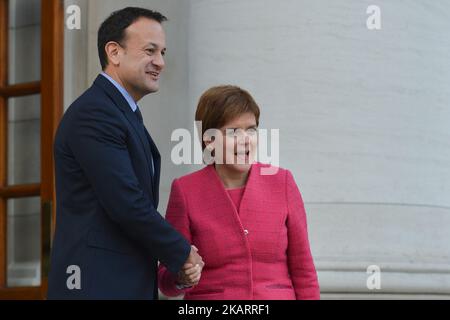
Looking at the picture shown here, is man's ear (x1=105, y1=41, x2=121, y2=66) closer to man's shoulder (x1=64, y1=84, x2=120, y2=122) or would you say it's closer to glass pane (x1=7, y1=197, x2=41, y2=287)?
man's shoulder (x1=64, y1=84, x2=120, y2=122)

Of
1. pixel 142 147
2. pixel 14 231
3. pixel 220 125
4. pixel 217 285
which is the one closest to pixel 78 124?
pixel 142 147

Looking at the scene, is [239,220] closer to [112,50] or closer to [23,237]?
[112,50]

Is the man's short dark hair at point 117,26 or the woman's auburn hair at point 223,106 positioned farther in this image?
the man's short dark hair at point 117,26

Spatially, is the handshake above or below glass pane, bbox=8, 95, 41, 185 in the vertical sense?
below

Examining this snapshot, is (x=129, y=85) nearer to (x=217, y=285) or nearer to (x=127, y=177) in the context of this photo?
(x=127, y=177)

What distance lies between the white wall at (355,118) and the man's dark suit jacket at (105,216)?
183 cm

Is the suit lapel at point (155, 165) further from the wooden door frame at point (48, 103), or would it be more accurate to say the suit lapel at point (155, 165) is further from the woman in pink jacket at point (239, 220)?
the wooden door frame at point (48, 103)

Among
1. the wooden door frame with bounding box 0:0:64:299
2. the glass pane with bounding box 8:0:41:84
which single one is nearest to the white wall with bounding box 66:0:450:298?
the wooden door frame with bounding box 0:0:64:299

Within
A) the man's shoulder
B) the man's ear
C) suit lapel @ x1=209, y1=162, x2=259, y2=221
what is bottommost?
suit lapel @ x1=209, y1=162, x2=259, y2=221

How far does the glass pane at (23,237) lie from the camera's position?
594 centimetres

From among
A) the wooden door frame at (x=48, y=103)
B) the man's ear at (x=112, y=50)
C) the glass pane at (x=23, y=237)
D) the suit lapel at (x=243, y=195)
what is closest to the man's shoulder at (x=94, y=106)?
the man's ear at (x=112, y=50)

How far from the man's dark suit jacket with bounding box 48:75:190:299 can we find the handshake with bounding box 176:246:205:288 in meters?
0.02

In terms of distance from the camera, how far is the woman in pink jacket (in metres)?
3.10

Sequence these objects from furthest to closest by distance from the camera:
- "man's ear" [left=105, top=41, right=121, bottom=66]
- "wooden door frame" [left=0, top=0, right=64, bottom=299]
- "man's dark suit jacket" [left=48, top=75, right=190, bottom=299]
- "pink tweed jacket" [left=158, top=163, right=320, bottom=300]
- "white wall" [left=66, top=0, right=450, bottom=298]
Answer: "wooden door frame" [left=0, top=0, right=64, bottom=299]
"white wall" [left=66, top=0, right=450, bottom=298]
"man's ear" [left=105, top=41, right=121, bottom=66]
"pink tweed jacket" [left=158, top=163, right=320, bottom=300]
"man's dark suit jacket" [left=48, top=75, right=190, bottom=299]
